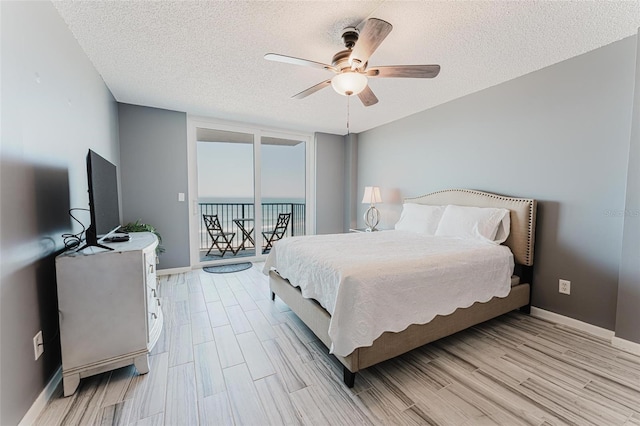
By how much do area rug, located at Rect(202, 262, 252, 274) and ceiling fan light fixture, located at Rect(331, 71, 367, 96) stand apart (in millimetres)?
3140

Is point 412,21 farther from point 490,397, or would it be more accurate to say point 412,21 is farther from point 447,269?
point 490,397

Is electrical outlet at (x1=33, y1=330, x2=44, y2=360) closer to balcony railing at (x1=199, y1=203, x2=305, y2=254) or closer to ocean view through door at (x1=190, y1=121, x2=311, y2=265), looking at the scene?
ocean view through door at (x1=190, y1=121, x2=311, y2=265)

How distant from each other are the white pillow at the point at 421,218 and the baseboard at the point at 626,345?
5.42ft

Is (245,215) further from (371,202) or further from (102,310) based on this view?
(102,310)

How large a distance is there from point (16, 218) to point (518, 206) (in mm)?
3752

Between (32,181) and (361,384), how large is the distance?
2.26 m

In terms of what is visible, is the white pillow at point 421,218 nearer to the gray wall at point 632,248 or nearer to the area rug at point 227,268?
the gray wall at point 632,248

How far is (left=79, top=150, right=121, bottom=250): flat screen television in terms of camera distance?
1593mm

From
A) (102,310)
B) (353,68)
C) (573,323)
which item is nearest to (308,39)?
(353,68)

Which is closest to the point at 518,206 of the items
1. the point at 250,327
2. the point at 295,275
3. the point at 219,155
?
the point at 295,275

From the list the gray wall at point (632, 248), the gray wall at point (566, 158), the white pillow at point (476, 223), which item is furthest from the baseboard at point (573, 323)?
the white pillow at point (476, 223)

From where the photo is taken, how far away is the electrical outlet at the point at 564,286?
2389mm

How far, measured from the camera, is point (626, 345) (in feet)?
6.53

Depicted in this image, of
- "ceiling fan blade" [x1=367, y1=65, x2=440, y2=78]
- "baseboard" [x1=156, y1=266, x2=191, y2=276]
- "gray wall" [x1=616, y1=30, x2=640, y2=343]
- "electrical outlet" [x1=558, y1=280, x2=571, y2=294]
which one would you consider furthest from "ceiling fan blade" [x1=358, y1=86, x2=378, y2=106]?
"baseboard" [x1=156, y1=266, x2=191, y2=276]
